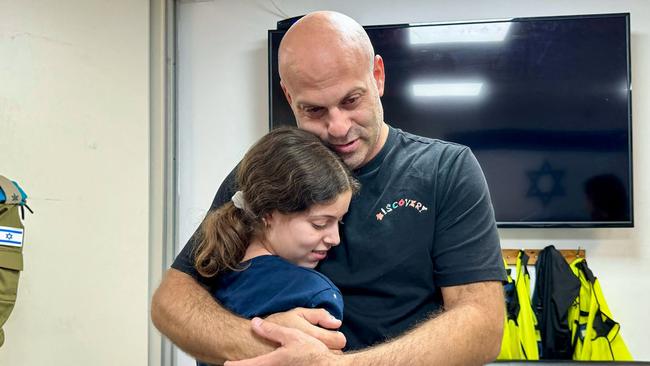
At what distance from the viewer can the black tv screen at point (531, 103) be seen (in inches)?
115

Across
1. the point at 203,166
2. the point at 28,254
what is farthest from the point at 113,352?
the point at 203,166

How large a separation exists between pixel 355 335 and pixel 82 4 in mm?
2378

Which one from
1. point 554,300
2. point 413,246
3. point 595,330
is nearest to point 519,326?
point 554,300

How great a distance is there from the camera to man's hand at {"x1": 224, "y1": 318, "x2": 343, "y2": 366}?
3.55ft

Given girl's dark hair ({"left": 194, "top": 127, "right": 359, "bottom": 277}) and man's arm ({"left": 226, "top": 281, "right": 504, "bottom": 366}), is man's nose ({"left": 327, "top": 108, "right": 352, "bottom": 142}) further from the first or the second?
man's arm ({"left": 226, "top": 281, "right": 504, "bottom": 366})

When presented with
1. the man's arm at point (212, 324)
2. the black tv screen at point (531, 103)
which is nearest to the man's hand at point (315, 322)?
the man's arm at point (212, 324)

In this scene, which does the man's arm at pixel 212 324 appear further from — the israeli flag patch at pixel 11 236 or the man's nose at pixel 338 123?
the israeli flag patch at pixel 11 236

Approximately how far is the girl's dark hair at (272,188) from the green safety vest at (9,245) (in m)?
1.14

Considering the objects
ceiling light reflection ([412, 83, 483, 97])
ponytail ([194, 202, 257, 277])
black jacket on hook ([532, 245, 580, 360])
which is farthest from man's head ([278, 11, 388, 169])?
black jacket on hook ([532, 245, 580, 360])

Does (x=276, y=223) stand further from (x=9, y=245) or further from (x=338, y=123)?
(x=9, y=245)

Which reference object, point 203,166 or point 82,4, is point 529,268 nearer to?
point 203,166

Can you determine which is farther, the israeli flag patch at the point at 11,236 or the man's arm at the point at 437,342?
the israeli flag patch at the point at 11,236

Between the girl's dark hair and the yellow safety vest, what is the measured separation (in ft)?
6.71

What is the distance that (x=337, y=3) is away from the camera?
3.33m
